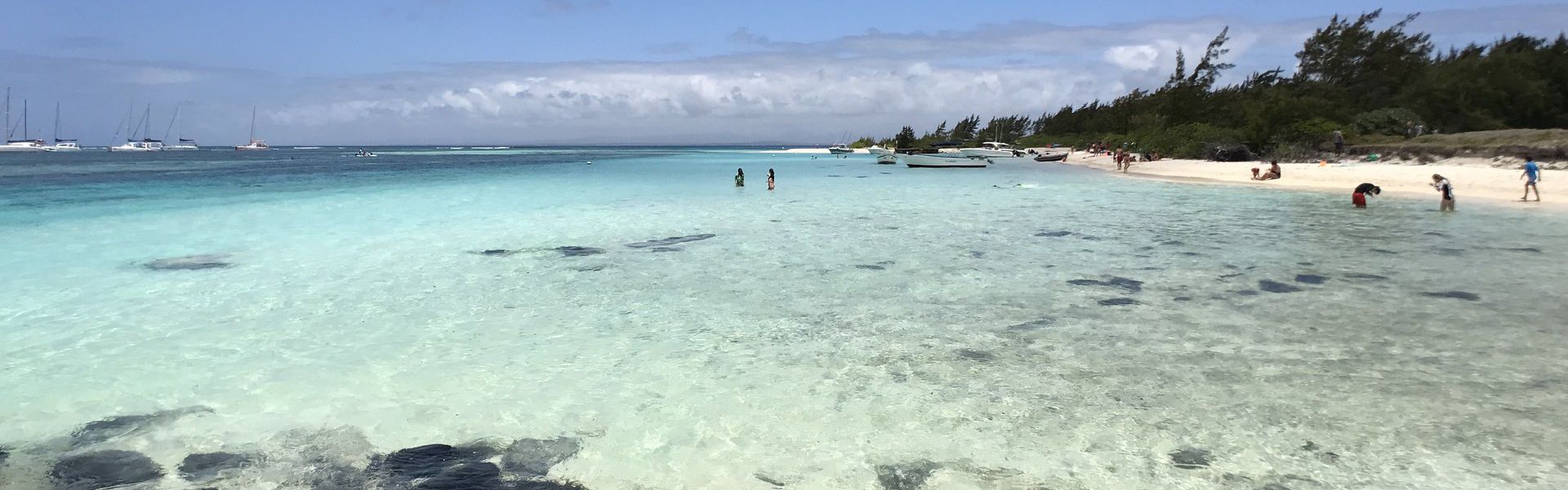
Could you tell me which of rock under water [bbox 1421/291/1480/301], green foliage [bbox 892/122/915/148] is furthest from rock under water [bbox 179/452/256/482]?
green foliage [bbox 892/122/915/148]

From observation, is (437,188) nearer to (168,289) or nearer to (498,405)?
(168,289)

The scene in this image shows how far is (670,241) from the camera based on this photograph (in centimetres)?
1739

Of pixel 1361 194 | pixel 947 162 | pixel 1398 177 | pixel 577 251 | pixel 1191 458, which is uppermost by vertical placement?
pixel 947 162

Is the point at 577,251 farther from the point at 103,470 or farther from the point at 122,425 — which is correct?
the point at 103,470

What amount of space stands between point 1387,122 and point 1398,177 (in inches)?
1235

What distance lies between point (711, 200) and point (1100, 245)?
1698 cm

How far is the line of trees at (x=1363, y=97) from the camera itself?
2247 inches

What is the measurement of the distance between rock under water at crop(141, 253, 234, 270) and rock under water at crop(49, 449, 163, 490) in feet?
33.8

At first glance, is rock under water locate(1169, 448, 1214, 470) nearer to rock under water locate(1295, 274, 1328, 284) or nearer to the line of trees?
rock under water locate(1295, 274, 1328, 284)

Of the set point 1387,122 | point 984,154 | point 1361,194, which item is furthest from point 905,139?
point 1361,194

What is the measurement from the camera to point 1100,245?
15.8 m

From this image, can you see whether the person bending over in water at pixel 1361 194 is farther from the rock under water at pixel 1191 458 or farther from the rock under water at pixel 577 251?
the rock under water at pixel 1191 458

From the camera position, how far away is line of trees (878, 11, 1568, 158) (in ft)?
187

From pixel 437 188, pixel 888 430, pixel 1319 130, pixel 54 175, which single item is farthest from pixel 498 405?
pixel 54 175
